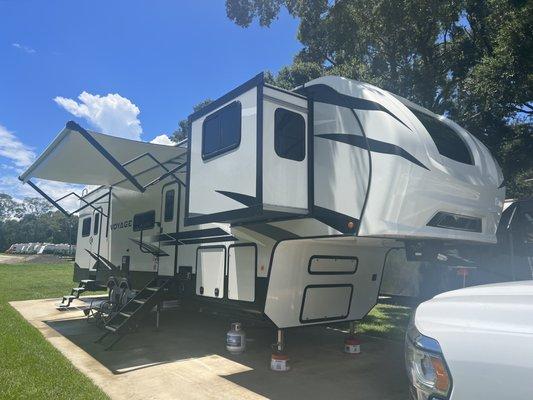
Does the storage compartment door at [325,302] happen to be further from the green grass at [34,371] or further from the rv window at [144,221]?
the rv window at [144,221]

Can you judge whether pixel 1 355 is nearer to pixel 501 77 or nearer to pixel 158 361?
pixel 158 361

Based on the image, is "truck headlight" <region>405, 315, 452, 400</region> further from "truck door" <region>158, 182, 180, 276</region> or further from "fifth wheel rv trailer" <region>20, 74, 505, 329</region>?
"truck door" <region>158, 182, 180, 276</region>

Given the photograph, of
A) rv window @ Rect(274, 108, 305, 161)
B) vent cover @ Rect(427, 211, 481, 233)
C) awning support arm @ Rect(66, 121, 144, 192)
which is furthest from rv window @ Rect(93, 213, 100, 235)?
vent cover @ Rect(427, 211, 481, 233)

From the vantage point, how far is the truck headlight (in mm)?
1964

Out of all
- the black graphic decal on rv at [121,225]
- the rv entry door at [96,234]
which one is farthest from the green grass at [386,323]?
the rv entry door at [96,234]

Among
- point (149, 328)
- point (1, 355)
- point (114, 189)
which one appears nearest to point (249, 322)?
point (149, 328)

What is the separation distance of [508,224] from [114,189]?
29.9 feet

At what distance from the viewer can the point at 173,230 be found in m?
9.02

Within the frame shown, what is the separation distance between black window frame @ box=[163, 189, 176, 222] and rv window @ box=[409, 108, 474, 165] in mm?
5158

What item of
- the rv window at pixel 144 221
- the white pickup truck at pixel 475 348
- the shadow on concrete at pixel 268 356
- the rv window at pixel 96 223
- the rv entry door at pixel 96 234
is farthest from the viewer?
the rv window at pixel 96 223

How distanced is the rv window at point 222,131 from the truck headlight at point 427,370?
4048mm

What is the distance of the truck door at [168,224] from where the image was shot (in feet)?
29.5

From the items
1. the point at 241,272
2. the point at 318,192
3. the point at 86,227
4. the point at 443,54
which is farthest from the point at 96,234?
the point at 443,54

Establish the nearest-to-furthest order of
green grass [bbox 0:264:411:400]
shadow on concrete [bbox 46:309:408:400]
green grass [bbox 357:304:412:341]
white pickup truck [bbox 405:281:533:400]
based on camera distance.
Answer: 1. white pickup truck [bbox 405:281:533:400]
2. green grass [bbox 0:264:411:400]
3. shadow on concrete [bbox 46:309:408:400]
4. green grass [bbox 357:304:412:341]
